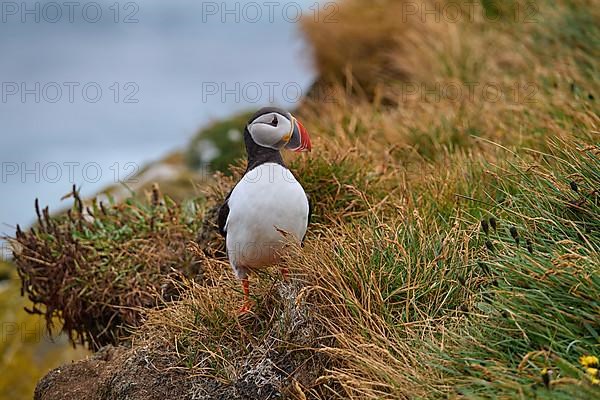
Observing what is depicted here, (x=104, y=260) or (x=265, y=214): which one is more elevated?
(x=265, y=214)

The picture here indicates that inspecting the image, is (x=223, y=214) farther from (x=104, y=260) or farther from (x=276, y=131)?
(x=104, y=260)

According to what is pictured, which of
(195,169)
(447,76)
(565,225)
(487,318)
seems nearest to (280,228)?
(487,318)

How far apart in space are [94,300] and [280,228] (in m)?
2.66

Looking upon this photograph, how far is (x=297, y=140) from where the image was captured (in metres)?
4.73

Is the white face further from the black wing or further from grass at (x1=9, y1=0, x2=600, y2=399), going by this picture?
grass at (x1=9, y1=0, x2=600, y2=399)

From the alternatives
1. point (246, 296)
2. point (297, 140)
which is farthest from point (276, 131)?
point (246, 296)

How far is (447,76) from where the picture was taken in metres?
11.0

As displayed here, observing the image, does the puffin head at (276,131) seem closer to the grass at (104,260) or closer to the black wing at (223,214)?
the black wing at (223,214)

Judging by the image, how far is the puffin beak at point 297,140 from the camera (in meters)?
4.71

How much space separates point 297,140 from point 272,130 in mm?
166

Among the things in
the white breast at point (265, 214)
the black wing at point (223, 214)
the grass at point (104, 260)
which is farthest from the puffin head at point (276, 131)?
the grass at point (104, 260)

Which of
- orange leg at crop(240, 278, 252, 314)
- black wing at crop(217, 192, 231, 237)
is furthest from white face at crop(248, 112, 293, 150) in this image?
orange leg at crop(240, 278, 252, 314)

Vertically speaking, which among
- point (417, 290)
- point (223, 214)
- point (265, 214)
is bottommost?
point (417, 290)

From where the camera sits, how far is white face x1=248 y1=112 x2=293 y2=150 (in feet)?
15.3
